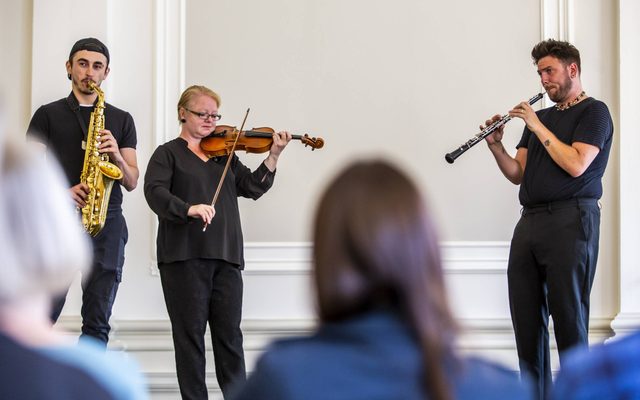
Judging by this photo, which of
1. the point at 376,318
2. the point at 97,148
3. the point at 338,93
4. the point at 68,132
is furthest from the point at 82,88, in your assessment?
the point at 376,318

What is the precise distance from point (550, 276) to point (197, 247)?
1252 mm

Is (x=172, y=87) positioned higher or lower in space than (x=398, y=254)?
higher

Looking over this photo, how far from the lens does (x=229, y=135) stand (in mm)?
3541

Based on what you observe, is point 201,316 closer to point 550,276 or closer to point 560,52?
point 550,276

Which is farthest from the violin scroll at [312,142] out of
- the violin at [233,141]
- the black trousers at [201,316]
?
the black trousers at [201,316]

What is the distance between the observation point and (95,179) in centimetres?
346

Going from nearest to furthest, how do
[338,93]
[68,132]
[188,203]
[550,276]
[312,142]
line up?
[550,276] < [188,203] < [68,132] < [312,142] < [338,93]

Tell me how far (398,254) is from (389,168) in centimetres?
10

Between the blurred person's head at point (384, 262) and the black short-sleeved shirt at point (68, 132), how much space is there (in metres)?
2.71

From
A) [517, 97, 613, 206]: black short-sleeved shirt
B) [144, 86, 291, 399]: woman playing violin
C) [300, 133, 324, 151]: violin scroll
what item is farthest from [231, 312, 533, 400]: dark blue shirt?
[300, 133, 324, 151]: violin scroll

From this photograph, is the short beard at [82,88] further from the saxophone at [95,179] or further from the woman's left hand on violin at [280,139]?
the woman's left hand on violin at [280,139]

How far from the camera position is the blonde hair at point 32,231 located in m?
0.80

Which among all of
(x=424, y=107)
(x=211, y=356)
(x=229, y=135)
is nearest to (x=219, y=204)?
(x=229, y=135)

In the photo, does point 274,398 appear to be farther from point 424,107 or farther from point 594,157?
point 424,107
